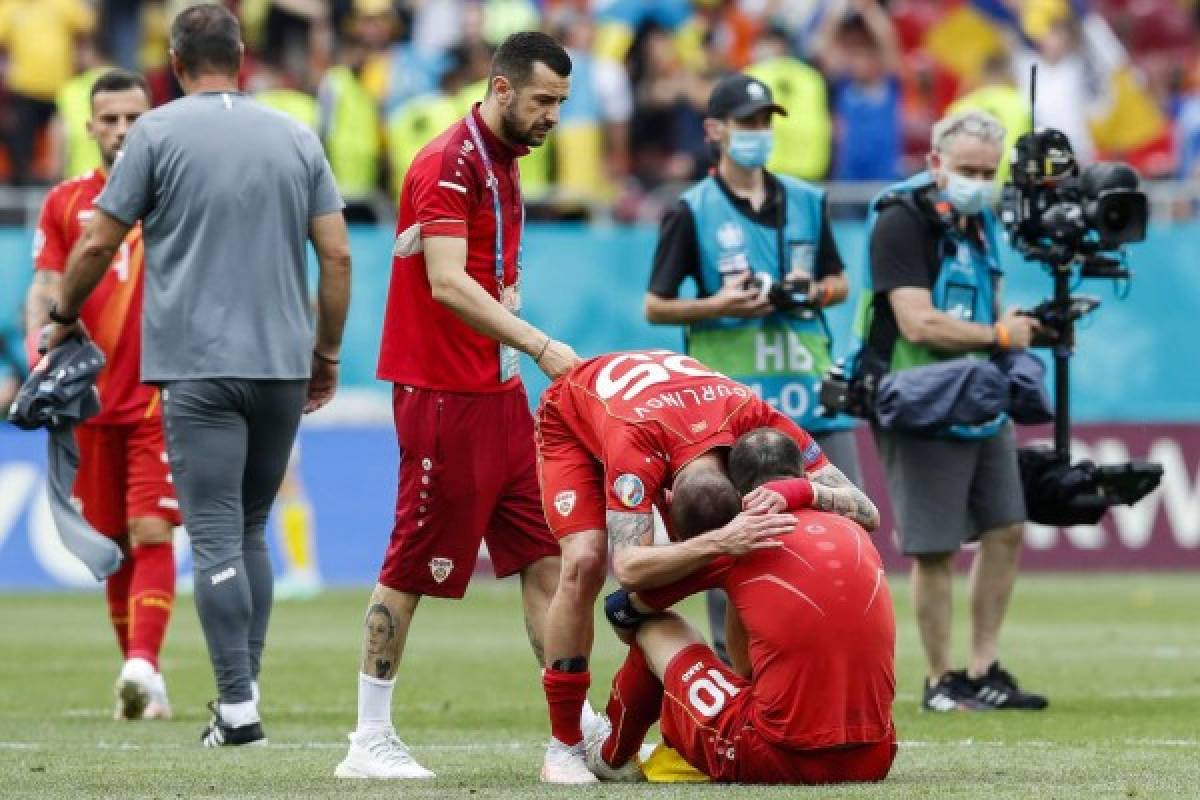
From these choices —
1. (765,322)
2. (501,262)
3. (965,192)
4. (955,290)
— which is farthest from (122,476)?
(965,192)

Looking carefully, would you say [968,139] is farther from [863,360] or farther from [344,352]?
[344,352]

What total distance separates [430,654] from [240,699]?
4814 millimetres

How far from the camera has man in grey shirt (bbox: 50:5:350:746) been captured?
9.35 meters

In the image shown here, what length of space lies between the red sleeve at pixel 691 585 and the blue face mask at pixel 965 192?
357 cm

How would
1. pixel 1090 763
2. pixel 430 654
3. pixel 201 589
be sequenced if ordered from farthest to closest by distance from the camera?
1. pixel 430 654
2. pixel 201 589
3. pixel 1090 763

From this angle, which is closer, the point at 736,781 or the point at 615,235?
the point at 736,781

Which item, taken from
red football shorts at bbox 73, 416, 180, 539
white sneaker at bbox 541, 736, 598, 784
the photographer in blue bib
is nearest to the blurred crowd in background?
the photographer in blue bib

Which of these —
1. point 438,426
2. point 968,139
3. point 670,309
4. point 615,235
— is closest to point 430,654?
point 670,309

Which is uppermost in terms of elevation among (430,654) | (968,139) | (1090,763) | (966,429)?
(968,139)

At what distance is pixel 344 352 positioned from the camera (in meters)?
20.8

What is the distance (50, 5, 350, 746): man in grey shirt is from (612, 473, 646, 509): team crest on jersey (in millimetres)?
2079

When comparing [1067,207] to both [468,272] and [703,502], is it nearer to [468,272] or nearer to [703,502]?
[468,272]

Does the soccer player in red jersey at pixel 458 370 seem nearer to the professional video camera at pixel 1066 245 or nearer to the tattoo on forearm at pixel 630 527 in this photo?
the tattoo on forearm at pixel 630 527

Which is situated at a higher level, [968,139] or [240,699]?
[968,139]
